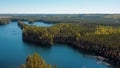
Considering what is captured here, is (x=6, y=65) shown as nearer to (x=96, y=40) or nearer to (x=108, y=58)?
(x=108, y=58)

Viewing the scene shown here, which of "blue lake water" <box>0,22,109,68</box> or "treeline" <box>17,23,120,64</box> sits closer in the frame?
"blue lake water" <box>0,22,109,68</box>

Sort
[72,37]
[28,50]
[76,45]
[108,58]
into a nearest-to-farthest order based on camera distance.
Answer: [108,58] → [28,50] → [76,45] → [72,37]

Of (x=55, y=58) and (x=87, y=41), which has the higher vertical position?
(x=87, y=41)

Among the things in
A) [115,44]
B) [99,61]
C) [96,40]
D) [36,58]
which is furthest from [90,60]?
[36,58]

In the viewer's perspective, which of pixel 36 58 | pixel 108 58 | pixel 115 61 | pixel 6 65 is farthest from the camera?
pixel 108 58

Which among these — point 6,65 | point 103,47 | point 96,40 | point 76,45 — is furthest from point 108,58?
point 6,65

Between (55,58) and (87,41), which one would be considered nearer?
(55,58)

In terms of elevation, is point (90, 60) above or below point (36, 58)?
below

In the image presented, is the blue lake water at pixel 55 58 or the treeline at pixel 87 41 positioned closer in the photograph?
the blue lake water at pixel 55 58

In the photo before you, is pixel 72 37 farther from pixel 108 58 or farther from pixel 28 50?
pixel 108 58

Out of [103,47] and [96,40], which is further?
[96,40]
